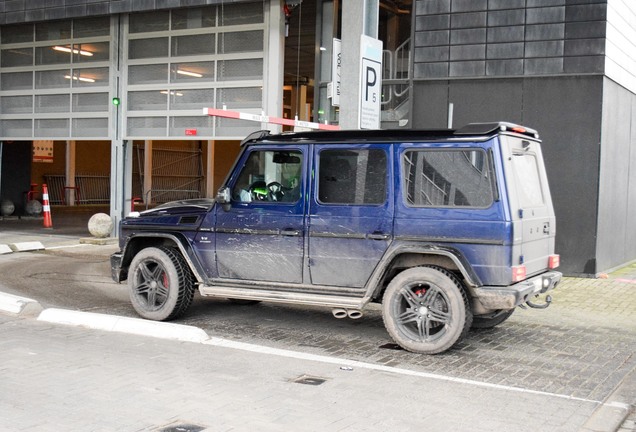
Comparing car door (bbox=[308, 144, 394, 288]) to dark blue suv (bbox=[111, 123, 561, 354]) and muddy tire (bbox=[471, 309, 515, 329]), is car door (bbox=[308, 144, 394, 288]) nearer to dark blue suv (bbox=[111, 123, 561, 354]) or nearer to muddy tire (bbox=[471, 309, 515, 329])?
dark blue suv (bbox=[111, 123, 561, 354])

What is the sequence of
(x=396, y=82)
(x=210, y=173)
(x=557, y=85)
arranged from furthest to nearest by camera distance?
(x=210, y=173)
(x=396, y=82)
(x=557, y=85)

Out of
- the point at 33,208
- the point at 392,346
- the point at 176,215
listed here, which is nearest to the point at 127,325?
the point at 176,215

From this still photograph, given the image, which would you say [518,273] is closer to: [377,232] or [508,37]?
[377,232]

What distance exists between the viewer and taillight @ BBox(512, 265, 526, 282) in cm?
701

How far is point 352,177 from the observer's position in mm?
7777

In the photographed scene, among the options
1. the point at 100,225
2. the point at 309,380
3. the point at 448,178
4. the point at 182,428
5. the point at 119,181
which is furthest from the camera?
the point at 119,181

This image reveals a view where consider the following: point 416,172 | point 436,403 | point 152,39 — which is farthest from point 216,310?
point 152,39

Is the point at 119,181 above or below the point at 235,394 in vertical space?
above

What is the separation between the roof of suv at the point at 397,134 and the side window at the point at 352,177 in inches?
6.1

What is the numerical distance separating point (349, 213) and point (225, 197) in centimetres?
142

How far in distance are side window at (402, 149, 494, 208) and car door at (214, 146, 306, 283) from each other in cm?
117

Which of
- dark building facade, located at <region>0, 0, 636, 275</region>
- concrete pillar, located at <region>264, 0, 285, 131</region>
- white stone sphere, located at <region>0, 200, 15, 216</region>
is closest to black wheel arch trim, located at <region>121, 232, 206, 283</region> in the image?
dark building facade, located at <region>0, 0, 636, 275</region>

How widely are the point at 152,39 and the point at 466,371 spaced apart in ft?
41.6

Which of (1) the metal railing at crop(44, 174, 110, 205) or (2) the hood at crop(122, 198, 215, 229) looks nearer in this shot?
(2) the hood at crop(122, 198, 215, 229)
